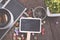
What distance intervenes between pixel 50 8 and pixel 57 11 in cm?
9

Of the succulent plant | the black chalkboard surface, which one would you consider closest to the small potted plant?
the succulent plant

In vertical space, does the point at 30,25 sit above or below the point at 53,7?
below

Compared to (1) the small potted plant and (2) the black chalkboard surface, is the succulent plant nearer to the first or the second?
(1) the small potted plant

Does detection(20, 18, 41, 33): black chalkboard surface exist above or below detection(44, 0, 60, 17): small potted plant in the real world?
below

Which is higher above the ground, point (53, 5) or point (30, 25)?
point (53, 5)

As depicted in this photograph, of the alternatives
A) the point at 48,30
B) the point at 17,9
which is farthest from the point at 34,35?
the point at 17,9

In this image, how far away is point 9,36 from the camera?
261 cm

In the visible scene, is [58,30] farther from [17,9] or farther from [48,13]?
[17,9]

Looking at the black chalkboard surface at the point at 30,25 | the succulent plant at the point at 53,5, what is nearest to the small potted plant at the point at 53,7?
the succulent plant at the point at 53,5

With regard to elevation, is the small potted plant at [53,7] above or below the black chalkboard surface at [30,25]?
above

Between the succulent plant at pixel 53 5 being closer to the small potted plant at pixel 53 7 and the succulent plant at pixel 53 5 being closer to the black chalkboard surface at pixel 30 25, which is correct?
the small potted plant at pixel 53 7

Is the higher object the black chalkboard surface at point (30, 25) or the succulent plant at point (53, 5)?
the succulent plant at point (53, 5)

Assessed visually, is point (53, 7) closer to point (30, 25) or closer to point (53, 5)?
point (53, 5)

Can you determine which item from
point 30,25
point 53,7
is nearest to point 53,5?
point 53,7
